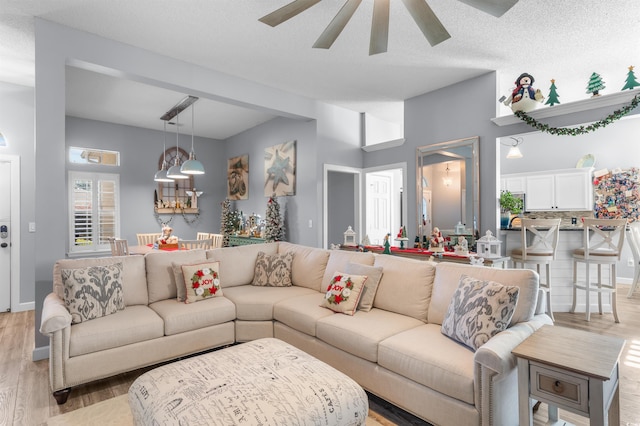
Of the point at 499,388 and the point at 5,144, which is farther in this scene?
the point at 5,144

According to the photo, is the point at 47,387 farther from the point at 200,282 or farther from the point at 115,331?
the point at 200,282

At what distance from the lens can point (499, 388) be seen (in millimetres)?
1725

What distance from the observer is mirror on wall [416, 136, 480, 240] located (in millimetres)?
4504

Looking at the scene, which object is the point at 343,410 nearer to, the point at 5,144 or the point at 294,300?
the point at 294,300

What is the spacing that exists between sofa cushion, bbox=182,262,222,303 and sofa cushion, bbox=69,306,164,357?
0.37 meters

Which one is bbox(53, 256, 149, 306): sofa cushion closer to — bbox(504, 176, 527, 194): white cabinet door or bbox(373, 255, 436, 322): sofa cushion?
bbox(373, 255, 436, 322): sofa cushion

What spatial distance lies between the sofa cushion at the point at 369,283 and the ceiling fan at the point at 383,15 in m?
1.72

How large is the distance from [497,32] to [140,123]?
237 inches

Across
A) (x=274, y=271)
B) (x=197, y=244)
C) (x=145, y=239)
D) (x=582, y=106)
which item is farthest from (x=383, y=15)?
(x=145, y=239)

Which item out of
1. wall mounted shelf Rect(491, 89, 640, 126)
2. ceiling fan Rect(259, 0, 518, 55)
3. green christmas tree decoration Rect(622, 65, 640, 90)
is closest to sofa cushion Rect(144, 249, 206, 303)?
ceiling fan Rect(259, 0, 518, 55)

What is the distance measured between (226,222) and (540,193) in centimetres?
671

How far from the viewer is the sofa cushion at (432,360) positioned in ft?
5.83

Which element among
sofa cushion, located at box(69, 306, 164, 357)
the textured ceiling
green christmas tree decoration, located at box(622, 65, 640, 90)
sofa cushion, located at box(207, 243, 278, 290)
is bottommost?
sofa cushion, located at box(69, 306, 164, 357)

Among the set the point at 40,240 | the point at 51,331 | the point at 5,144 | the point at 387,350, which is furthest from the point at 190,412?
the point at 5,144
